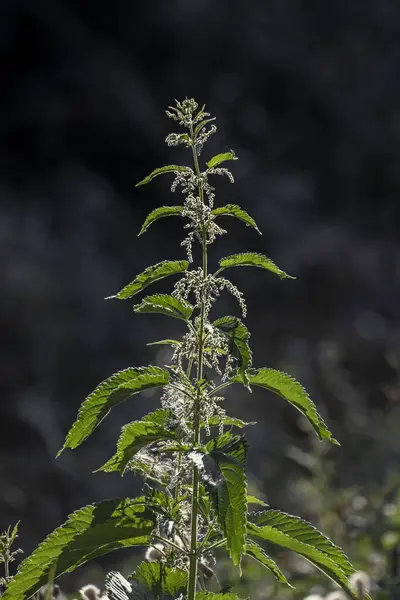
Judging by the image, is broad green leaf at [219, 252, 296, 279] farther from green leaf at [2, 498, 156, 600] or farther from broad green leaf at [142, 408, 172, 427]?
green leaf at [2, 498, 156, 600]

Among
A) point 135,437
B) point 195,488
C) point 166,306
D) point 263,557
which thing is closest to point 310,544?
point 263,557

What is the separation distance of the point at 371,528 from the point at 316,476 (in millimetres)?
249

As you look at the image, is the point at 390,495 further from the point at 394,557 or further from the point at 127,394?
the point at 127,394

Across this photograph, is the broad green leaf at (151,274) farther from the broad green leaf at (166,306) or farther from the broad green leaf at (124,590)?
the broad green leaf at (124,590)

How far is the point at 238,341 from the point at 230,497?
0.72ft

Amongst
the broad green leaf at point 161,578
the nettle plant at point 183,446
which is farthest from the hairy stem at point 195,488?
the broad green leaf at point 161,578

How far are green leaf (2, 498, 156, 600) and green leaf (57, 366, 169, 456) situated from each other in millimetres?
106

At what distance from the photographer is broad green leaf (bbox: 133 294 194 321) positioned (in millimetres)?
978

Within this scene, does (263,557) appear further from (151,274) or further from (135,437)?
(151,274)

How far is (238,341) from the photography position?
3.01ft

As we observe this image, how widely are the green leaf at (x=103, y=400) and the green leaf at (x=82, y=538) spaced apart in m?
0.11

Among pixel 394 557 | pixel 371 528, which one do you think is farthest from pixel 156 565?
pixel 371 528

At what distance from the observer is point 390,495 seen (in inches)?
86.8

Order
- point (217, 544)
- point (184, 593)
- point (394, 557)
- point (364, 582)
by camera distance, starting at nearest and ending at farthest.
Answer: point (217, 544) < point (184, 593) < point (364, 582) < point (394, 557)
